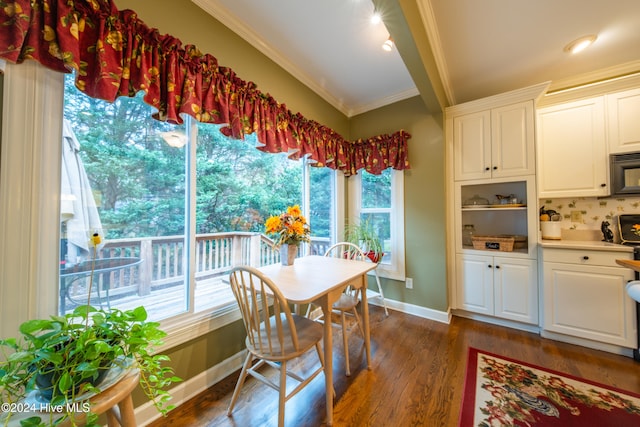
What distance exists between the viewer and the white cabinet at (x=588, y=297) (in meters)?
1.85

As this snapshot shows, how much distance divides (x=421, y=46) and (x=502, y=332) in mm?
2670

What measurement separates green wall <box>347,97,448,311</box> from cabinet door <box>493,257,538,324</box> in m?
0.49

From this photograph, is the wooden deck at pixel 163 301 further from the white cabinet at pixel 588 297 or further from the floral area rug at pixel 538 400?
the white cabinet at pixel 588 297

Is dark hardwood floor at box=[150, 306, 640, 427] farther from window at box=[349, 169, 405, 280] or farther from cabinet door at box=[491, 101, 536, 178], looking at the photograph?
cabinet door at box=[491, 101, 536, 178]

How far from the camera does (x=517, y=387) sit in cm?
155

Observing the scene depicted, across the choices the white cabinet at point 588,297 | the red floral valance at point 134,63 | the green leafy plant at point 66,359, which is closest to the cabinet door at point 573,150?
the white cabinet at point 588,297

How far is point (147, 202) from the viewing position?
142 centimetres

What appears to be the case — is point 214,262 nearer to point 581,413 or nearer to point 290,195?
point 290,195

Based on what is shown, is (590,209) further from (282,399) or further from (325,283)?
(282,399)

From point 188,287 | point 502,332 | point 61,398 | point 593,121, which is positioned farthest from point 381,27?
point 502,332

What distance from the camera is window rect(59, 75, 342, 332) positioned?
1164mm

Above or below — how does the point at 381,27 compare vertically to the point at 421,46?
above

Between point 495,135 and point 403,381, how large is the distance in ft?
8.06

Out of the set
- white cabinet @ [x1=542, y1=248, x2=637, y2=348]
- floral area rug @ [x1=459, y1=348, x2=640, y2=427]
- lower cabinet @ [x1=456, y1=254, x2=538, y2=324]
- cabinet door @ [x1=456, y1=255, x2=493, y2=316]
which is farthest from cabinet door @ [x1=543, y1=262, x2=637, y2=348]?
floral area rug @ [x1=459, y1=348, x2=640, y2=427]
